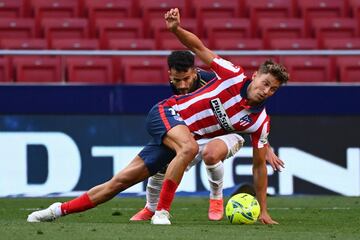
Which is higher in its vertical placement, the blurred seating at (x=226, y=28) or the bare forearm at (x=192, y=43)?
the bare forearm at (x=192, y=43)

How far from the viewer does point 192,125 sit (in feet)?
30.6

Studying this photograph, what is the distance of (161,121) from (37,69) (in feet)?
18.9

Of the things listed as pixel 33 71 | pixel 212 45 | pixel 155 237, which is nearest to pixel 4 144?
pixel 33 71

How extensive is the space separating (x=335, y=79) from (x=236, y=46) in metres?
1.54

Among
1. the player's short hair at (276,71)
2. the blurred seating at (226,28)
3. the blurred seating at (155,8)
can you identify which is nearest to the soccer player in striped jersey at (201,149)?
the player's short hair at (276,71)

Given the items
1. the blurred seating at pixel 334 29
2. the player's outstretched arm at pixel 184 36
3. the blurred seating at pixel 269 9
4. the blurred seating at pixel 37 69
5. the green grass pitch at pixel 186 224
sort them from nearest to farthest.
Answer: the green grass pitch at pixel 186 224
the player's outstretched arm at pixel 184 36
the blurred seating at pixel 37 69
the blurred seating at pixel 334 29
the blurred seating at pixel 269 9

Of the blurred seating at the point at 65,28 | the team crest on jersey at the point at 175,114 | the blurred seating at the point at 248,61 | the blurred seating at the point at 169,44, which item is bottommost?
the blurred seating at the point at 248,61

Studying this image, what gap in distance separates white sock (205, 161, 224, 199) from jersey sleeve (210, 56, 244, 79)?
129cm

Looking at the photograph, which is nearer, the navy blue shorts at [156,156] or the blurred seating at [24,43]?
the navy blue shorts at [156,156]

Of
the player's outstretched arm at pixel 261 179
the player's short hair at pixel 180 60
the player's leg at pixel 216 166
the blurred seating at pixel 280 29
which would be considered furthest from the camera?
the blurred seating at pixel 280 29

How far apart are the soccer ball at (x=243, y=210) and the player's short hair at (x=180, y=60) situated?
120 cm

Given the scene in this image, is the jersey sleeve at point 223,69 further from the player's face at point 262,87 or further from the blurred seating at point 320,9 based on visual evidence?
the blurred seating at point 320,9

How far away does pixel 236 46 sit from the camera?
1602cm

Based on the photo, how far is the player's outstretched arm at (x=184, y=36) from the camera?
8.68m
